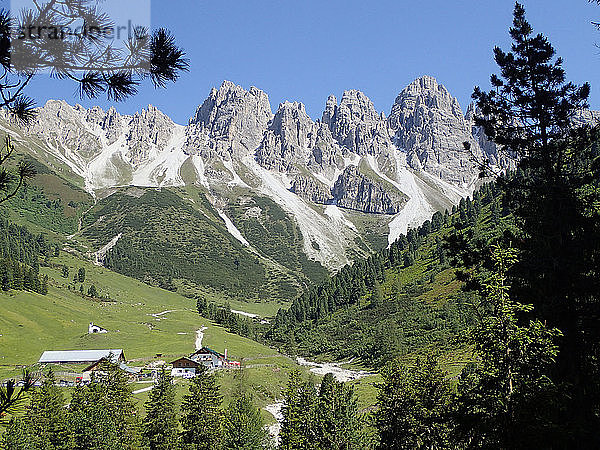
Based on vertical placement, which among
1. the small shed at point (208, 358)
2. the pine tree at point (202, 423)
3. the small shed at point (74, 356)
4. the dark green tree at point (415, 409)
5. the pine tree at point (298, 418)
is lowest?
the small shed at point (74, 356)

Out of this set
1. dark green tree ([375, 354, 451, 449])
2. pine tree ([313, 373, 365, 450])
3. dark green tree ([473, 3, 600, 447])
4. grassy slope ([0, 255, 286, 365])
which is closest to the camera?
dark green tree ([473, 3, 600, 447])

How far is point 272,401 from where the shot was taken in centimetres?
8875

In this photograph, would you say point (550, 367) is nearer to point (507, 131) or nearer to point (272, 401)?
point (507, 131)

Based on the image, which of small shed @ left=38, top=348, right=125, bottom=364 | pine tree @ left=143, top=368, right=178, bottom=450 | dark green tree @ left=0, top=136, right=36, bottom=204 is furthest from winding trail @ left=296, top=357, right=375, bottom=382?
dark green tree @ left=0, top=136, right=36, bottom=204

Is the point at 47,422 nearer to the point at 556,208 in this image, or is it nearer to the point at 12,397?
the point at 12,397

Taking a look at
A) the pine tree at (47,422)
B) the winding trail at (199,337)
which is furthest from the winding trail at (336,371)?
the pine tree at (47,422)

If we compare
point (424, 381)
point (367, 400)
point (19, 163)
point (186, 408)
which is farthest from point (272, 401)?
point (19, 163)

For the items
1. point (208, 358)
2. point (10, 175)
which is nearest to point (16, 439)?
point (10, 175)

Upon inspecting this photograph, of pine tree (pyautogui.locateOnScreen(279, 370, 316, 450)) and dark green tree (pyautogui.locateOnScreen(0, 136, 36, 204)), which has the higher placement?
dark green tree (pyautogui.locateOnScreen(0, 136, 36, 204))

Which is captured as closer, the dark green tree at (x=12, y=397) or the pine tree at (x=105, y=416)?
the dark green tree at (x=12, y=397)

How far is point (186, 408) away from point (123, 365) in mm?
52688

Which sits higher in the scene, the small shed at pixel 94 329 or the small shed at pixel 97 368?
the small shed at pixel 94 329

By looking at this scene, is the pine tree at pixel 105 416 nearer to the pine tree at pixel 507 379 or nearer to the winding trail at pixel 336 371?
the pine tree at pixel 507 379

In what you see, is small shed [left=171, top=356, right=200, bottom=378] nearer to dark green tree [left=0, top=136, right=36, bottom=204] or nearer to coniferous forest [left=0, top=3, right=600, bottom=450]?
coniferous forest [left=0, top=3, right=600, bottom=450]
